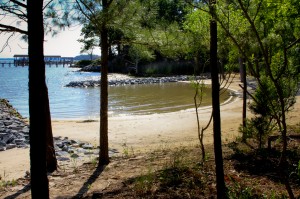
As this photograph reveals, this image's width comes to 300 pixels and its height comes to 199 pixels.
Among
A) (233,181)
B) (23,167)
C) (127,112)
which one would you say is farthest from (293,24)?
(127,112)

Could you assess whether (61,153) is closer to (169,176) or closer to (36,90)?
(169,176)

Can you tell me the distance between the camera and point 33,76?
3.31m

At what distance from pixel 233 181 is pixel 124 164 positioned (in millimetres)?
3012

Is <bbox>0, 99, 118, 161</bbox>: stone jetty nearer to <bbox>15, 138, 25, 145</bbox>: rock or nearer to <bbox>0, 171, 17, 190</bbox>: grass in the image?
<bbox>15, 138, 25, 145</bbox>: rock

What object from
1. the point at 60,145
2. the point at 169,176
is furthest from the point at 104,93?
the point at 60,145

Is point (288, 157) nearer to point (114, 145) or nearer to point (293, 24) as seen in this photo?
point (293, 24)

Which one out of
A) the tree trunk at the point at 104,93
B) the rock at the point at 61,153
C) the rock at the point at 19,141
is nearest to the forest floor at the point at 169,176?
→ the tree trunk at the point at 104,93

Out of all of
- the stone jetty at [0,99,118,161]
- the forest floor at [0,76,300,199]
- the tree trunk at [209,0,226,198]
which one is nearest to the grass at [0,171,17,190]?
the forest floor at [0,76,300,199]

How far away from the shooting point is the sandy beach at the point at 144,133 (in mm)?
8970

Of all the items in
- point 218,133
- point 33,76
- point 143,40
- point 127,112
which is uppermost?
point 143,40

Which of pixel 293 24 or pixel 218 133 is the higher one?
pixel 293 24

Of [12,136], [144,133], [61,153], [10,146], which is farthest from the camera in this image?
[144,133]

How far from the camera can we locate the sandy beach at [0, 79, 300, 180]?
29.4 feet

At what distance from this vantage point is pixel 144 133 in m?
13.4
